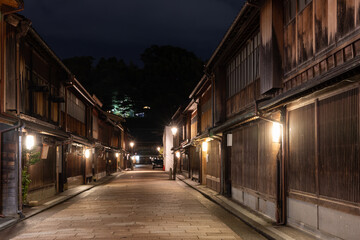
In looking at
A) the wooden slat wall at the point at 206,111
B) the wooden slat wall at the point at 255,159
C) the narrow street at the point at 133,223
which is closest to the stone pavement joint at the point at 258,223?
the narrow street at the point at 133,223

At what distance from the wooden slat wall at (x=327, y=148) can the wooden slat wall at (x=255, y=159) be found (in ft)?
6.28

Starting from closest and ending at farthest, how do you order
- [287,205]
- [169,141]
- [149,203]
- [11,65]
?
[287,205]
[11,65]
[149,203]
[169,141]

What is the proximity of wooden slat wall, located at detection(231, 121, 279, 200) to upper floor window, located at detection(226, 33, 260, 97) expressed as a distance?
92.5 inches

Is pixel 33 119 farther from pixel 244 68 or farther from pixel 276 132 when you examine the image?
pixel 276 132

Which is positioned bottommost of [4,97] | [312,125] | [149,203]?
[149,203]

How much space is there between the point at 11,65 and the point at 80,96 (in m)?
17.5

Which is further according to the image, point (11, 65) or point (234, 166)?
point (234, 166)

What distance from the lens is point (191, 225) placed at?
1320 centimetres

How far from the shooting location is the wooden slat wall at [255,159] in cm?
1419

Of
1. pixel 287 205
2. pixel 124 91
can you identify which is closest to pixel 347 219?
pixel 287 205

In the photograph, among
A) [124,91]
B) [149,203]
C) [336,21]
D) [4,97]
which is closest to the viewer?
[336,21]

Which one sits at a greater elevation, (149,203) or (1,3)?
(1,3)

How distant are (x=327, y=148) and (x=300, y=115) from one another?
202cm

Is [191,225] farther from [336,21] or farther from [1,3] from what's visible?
[1,3]
